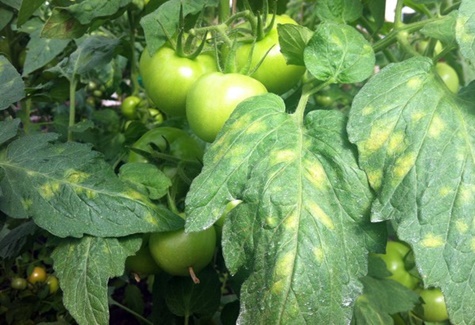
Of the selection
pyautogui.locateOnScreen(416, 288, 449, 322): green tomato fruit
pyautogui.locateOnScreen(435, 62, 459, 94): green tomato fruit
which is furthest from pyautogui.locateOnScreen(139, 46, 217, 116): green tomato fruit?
pyautogui.locateOnScreen(416, 288, 449, 322): green tomato fruit

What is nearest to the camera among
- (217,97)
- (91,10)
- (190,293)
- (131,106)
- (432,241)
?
(432,241)

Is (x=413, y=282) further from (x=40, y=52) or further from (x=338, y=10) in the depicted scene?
(x=40, y=52)

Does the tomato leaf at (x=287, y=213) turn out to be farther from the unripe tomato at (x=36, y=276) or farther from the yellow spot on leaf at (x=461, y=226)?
the unripe tomato at (x=36, y=276)

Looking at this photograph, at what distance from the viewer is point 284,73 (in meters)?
0.69

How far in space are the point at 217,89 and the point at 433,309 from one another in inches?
26.6

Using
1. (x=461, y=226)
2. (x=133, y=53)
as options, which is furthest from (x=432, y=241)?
(x=133, y=53)

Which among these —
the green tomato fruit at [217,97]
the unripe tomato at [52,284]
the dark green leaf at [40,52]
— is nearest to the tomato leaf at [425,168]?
the green tomato fruit at [217,97]

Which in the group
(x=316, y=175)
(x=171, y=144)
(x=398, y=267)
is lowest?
(x=398, y=267)

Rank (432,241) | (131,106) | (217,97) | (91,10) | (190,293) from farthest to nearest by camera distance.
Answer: (131,106)
(190,293)
(91,10)
(217,97)
(432,241)

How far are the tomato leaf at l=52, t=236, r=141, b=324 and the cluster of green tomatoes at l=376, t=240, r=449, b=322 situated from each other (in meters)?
0.58

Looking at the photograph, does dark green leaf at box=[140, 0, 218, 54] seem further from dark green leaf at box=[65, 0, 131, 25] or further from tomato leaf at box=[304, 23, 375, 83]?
tomato leaf at box=[304, 23, 375, 83]

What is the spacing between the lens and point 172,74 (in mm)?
684

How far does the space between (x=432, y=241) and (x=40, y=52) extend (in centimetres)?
75

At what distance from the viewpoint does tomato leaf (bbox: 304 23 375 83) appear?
2.01 feet
